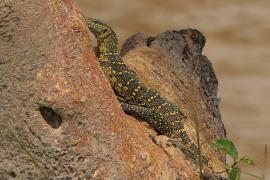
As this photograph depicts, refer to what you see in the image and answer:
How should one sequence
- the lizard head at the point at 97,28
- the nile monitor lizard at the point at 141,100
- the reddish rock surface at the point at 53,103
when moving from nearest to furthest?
1. the reddish rock surface at the point at 53,103
2. the nile monitor lizard at the point at 141,100
3. the lizard head at the point at 97,28

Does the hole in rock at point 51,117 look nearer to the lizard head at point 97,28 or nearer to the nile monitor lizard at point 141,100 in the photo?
the nile monitor lizard at point 141,100

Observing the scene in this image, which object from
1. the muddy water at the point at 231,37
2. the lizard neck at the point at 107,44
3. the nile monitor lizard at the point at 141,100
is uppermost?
the muddy water at the point at 231,37

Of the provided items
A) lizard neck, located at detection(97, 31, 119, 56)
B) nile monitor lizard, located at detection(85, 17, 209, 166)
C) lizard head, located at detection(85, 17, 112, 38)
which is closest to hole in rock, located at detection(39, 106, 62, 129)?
nile monitor lizard, located at detection(85, 17, 209, 166)

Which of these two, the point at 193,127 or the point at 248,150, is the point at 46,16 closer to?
the point at 193,127

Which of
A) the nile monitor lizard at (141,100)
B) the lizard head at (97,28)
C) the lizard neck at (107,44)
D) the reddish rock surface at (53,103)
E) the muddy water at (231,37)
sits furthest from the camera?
the muddy water at (231,37)

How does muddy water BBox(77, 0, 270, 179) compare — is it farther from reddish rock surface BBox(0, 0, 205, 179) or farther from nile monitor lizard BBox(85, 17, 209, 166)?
reddish rock surface BBox(0, 0, 205, 179)

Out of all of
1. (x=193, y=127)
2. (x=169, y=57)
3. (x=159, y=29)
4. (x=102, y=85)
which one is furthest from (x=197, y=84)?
(x=159, y=29)

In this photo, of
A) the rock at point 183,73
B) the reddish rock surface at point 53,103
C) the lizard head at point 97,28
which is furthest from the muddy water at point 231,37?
the reddish rock surface at point 53,103
